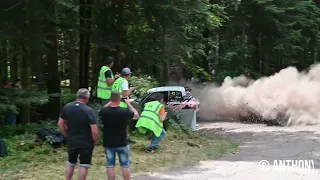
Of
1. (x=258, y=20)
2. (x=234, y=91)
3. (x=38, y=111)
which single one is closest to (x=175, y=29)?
(x=38, y=111)

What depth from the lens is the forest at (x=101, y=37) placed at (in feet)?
41.1

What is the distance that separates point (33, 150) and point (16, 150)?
16.2 inches

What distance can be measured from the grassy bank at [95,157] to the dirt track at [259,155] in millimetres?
582

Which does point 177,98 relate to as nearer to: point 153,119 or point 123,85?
point 153,119

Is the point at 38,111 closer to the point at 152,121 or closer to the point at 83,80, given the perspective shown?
the point at 83,80

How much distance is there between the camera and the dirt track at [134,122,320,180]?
31.1 feet

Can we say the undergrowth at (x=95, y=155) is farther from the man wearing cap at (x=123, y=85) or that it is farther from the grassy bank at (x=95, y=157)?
the man wearing cap at (x=123, y=85)

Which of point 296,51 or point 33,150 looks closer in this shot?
point 33,150

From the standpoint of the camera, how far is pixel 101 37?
15.9 m

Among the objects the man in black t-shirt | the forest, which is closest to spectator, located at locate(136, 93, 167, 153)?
the forest

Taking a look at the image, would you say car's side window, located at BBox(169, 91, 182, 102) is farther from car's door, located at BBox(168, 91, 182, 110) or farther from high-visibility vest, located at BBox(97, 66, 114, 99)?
high-visibility vest, located at BBox(97, 66, 114, 99)

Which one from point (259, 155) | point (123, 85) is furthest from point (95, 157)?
point (259, 155)

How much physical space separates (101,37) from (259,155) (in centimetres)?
682

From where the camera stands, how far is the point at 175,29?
16.2 metres
